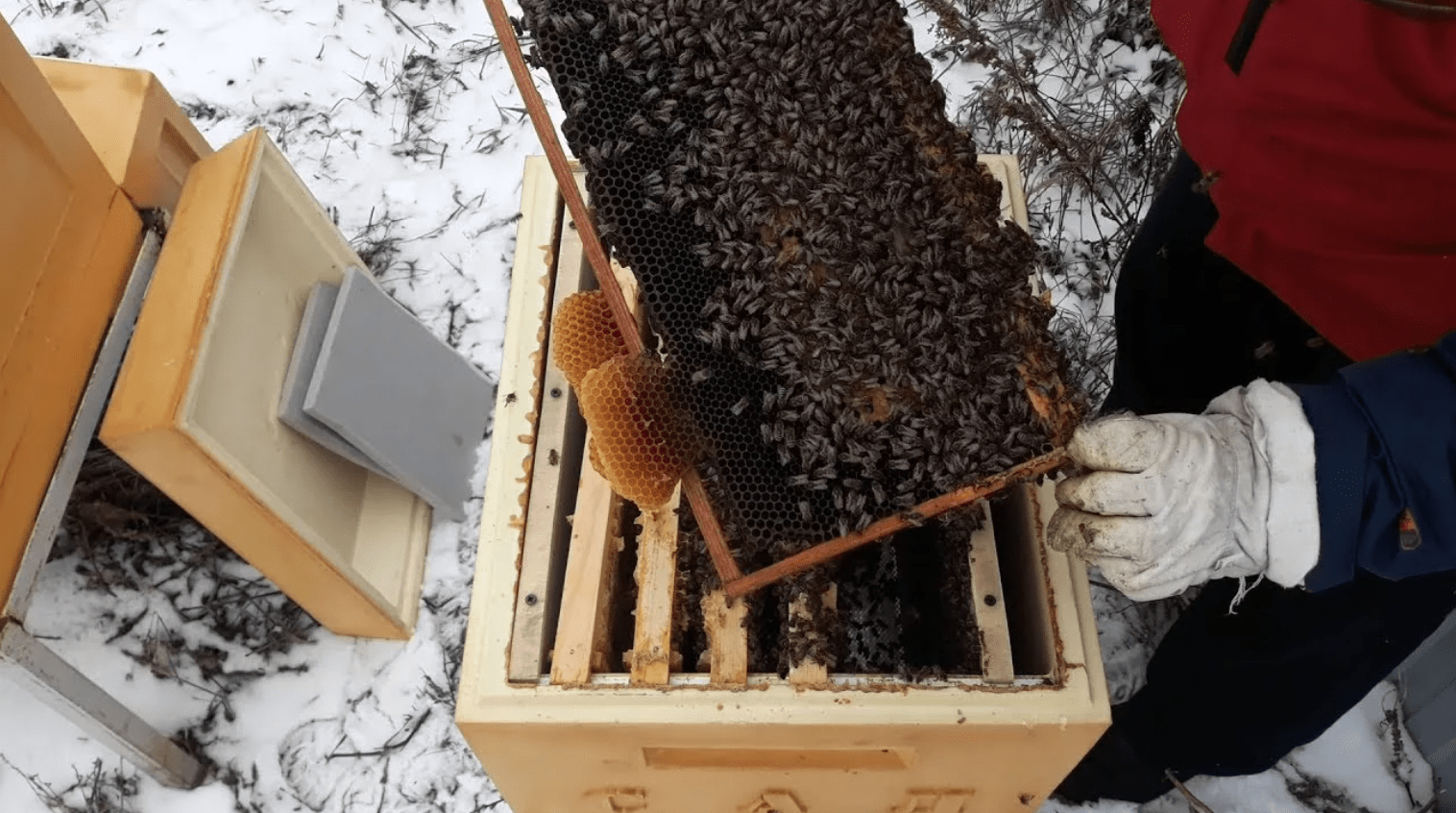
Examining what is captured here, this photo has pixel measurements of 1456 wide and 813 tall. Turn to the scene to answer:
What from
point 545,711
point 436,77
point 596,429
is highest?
point 436,77

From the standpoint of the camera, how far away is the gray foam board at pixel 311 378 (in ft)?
9.79

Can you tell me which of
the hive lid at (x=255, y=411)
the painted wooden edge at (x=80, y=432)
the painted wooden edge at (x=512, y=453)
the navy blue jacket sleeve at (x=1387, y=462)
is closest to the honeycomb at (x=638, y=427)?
the painted wooden edge at (x=512, y=453)

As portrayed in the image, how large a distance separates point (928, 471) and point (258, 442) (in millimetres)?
2087

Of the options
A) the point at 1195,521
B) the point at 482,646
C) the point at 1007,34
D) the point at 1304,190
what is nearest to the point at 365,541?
the point at 482,646

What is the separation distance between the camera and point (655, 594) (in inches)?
80.8

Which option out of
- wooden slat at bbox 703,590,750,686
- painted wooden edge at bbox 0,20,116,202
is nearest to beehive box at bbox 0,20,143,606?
painted wooden edge at bbox 0,20,116,202

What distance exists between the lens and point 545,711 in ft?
6.30

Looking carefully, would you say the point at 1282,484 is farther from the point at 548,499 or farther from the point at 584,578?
the point at 548,499

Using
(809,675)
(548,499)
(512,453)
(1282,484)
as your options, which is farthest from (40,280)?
(1282,484)

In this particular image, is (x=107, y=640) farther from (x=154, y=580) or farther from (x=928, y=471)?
(x=928, y=471)

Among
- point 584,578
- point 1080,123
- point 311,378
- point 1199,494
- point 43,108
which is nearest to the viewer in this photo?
point 1199,494

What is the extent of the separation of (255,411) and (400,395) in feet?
2.09

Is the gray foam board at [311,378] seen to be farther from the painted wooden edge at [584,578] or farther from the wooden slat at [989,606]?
the wooden slat at [989,606]

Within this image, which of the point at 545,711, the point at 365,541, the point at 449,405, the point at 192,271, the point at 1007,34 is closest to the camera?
the point at 545,711
